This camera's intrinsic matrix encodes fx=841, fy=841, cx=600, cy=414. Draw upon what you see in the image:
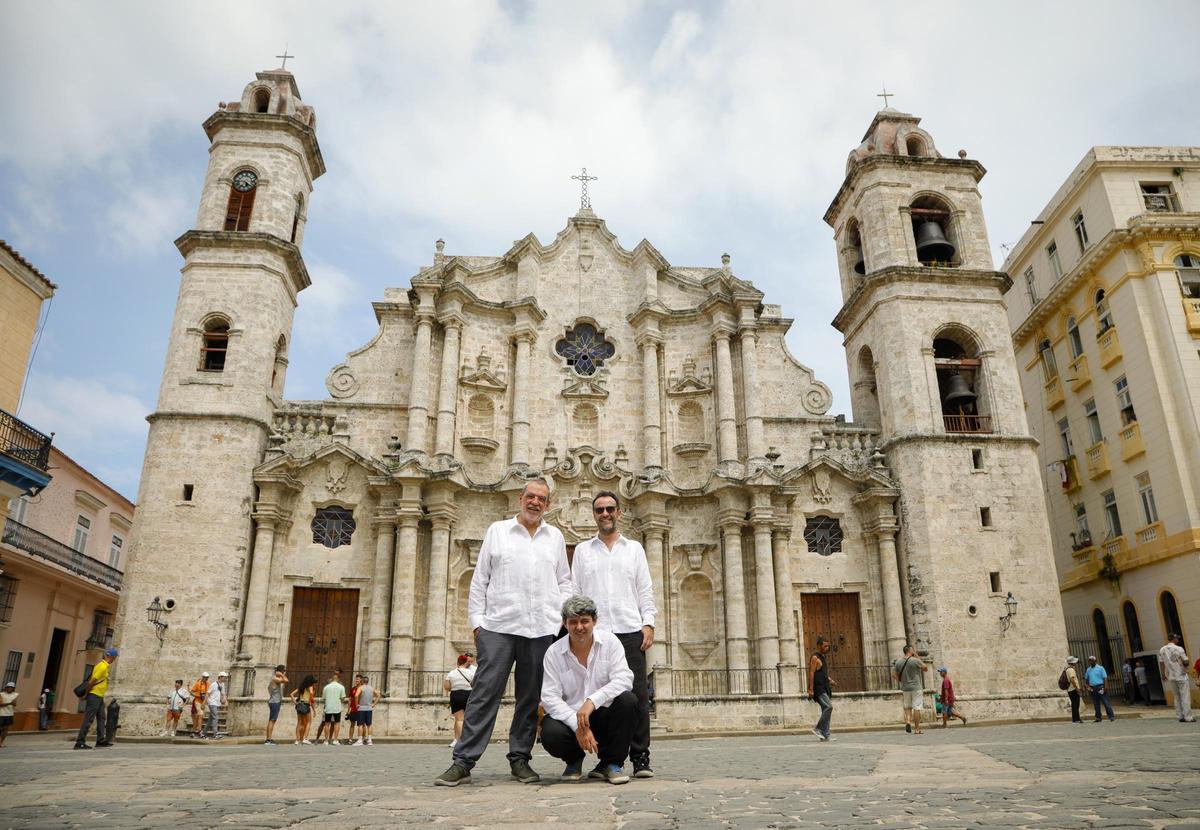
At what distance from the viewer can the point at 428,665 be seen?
1953cm

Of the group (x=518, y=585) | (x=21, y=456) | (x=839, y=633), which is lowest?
(x=518, y=585)

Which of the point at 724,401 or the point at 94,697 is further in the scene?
the point at 724,401

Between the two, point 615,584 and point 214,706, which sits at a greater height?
point 615,584

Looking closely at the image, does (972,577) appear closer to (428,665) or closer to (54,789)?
(428,665)

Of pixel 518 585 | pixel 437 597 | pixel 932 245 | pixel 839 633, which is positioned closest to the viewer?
pixel 518 585

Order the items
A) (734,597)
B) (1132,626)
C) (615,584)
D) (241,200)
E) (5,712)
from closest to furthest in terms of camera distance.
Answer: (615,584), (5,712), (734,597), (241,200), (1132,626)

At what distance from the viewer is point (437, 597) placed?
20.2m

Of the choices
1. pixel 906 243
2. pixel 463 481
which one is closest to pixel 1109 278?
pixel 906 243

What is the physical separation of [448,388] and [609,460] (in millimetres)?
4760

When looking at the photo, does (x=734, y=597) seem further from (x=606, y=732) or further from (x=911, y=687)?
(x=606, y=732)

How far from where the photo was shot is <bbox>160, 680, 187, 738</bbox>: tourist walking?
17281 mm

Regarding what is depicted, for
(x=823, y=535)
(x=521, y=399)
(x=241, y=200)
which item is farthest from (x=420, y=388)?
(x=823, y=535)

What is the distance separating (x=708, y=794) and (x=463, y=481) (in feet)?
53.7

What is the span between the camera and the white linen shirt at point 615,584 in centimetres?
677
